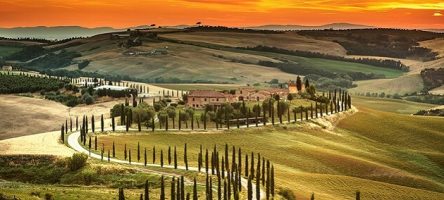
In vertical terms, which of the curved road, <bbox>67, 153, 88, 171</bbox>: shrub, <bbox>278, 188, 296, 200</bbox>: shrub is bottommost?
<bbox>278, 188, 296, 200</bbox>: shrub

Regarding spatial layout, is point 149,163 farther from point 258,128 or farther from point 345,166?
point 258,128

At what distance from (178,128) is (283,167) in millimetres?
43950

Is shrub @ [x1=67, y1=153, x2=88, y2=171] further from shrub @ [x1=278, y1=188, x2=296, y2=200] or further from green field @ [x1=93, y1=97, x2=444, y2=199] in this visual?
shrub @ [x1=278, y1=188, x2=296, y2=200]

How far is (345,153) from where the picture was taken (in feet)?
508

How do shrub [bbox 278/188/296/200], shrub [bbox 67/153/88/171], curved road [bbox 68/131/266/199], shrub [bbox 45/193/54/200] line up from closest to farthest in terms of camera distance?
shrub [bbox 45/193/54/200] < shrub [bbox 278/188/296/200] < curved road [bbox 68/131/266/199] < shrub [bbox 67/153/88/171]

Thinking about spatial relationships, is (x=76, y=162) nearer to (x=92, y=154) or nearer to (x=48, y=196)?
(x=92, y=154)

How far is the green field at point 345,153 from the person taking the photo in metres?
118

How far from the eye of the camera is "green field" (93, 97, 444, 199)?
386 feet

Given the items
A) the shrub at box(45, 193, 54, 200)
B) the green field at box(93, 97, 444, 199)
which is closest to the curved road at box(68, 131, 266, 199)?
the green field at box(93, 97, 444, 199)

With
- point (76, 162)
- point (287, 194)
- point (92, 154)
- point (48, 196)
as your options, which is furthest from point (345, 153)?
point (48, 196)

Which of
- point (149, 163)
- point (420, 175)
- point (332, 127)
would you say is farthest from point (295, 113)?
point (149, 163)

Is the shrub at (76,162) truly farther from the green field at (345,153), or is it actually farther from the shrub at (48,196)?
the shrub at (48,196)

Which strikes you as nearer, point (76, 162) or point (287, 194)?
point (287, 194)

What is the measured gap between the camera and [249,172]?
372ft
